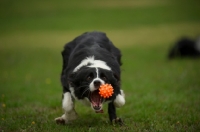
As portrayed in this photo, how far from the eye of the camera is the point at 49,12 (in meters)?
36.1

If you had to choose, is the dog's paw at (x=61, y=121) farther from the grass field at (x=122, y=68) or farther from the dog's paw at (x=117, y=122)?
the dog's paw at (x=117, y=122)

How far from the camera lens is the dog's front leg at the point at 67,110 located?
6152mm

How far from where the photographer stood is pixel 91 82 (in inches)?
209

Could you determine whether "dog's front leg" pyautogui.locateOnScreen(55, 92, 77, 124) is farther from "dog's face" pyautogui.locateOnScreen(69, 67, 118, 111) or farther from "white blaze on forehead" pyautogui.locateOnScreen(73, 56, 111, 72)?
"white blaze on forehead" pyautogui.locateOnScreen(73, 56, 111, 72)

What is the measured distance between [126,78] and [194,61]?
3755mm

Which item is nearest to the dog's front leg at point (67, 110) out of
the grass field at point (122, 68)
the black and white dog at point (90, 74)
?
the black and white dog at point (90, 74)

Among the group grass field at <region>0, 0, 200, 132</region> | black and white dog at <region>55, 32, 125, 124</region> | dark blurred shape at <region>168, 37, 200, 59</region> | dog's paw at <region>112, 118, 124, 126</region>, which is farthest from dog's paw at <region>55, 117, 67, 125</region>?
dark blurred shape at <region>168, 37, 200, 59</region>

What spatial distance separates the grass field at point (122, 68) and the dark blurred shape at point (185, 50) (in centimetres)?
40

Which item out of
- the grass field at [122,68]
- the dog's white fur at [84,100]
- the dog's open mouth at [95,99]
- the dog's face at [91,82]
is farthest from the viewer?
the grass field at [122,68]

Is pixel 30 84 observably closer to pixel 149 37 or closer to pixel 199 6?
pixel 149 37

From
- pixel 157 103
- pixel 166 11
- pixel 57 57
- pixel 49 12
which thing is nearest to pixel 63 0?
pixel 49 12

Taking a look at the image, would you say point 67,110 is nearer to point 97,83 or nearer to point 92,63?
point 92,63

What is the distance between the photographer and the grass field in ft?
21.1

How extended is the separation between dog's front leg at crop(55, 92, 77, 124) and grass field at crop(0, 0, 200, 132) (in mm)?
129
